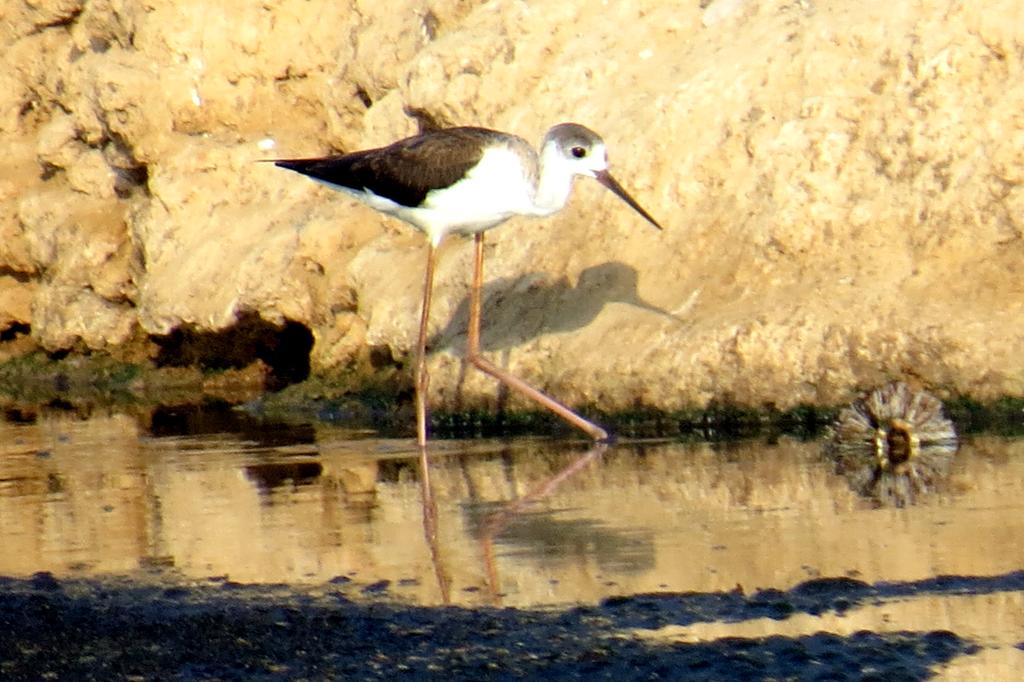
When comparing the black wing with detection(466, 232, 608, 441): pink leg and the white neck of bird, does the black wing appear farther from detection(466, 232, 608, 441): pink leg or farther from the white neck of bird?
detection(466, 232, 608, 441): pink leg

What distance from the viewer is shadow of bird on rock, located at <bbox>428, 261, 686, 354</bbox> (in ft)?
38.6

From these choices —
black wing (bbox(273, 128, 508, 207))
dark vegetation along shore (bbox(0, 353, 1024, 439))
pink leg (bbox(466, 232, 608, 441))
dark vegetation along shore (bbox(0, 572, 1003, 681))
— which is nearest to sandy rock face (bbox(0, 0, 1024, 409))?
dark vegetation along shore (bbox(0, 353, 1024, 439))

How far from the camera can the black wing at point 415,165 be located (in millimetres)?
11102

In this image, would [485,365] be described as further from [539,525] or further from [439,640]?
[439,640]

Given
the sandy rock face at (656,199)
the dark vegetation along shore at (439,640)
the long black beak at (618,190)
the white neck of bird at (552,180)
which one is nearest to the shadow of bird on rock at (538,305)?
the sandy rock face at (656,199)

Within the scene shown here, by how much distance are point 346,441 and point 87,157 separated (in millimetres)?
7984

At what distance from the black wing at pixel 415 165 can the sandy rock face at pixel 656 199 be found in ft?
4.06

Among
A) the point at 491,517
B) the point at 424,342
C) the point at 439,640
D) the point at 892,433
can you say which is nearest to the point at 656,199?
the point at 424,342

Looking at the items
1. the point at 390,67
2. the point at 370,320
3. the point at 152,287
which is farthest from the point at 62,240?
the point at 370,320

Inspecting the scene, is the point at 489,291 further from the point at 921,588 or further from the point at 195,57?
the point at 921,588

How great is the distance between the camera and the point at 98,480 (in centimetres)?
1040

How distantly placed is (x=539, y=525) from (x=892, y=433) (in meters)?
2.57

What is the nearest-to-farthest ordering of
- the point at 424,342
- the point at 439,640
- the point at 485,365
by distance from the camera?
the point at 439,640
the point at 485,365
the point at 424,342

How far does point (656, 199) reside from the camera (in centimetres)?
1191
